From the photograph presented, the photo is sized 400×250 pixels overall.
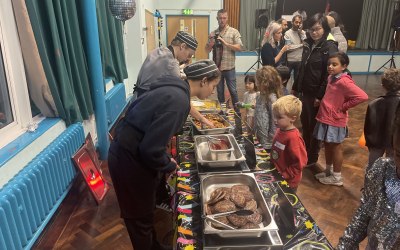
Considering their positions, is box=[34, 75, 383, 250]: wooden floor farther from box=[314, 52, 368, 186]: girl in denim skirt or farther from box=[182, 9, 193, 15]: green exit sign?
box=[182, 9, 193, 15]: green exit sign

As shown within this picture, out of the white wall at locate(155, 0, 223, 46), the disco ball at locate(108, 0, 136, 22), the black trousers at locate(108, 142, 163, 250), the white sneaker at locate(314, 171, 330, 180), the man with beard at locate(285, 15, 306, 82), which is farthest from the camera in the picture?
the white wall at locate(155, 0, 223, 46)

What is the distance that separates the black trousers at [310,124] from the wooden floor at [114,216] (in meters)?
0.17

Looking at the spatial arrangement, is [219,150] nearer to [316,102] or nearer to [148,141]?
[148,141]

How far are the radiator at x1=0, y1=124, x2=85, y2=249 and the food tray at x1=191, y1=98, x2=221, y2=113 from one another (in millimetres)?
1002

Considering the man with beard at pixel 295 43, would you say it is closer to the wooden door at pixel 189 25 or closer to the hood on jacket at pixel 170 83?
the hood on jacket at pixel 170 83

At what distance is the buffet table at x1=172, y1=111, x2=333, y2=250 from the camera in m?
0.92

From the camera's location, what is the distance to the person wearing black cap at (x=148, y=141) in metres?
1.17

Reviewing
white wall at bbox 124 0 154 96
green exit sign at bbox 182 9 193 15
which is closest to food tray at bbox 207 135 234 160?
white wall at bbox 124 0 154 96

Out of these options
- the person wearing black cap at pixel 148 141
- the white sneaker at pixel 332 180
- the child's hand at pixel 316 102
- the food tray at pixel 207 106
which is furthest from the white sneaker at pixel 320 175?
the person wearing black cap at pixel 148 141

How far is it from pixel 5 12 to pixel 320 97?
2409 millimetres

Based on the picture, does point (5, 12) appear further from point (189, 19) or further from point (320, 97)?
point (189, 19)

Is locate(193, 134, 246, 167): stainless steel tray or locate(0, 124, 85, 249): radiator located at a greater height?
locate(193, 134, 246, 167): stainless steel tray

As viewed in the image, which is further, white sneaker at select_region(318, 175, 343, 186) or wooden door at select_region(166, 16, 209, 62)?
wooden door at select_region(166, 16, 209, 62)

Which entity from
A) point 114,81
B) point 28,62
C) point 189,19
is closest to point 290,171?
point 28,62
